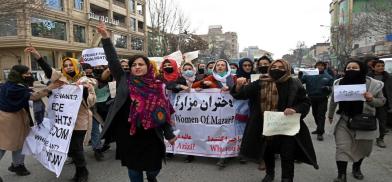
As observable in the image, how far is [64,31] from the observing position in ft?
121

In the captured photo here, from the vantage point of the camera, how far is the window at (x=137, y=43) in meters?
53.9

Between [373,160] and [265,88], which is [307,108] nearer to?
[265,88]

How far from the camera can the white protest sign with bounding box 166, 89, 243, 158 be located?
5.58 metres

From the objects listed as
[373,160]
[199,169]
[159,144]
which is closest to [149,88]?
[159,144]

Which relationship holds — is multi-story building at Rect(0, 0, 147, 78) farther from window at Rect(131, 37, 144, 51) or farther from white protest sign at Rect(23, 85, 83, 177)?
white protest sign at Rect(23, 85, 83, 177)

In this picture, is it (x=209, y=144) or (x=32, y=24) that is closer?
(x=209, y=144)

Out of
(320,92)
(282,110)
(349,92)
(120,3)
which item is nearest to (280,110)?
(282,110)

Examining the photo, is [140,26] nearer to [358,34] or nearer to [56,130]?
[358,34]

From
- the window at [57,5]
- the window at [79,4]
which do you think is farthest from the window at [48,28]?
the window at [79,4]

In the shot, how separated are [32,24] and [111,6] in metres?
17.3

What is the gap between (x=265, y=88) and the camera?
433 centimetres

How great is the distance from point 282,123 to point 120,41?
4801 cm

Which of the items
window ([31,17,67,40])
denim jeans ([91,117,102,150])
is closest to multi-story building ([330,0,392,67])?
denim jeans ([91,117,102,150])

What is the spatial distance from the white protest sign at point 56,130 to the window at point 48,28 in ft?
94.9
